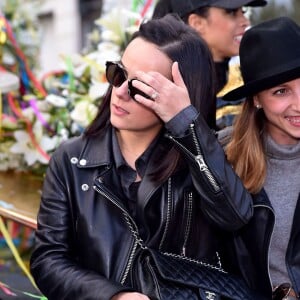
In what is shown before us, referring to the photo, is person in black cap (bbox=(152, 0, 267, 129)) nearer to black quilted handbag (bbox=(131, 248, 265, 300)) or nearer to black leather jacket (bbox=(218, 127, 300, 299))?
black leather jacket (bbox=(218, 127, 300, 299))

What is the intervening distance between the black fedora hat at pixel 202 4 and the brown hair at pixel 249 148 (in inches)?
45.0

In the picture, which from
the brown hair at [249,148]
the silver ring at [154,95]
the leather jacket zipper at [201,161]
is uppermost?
the silver ring at [154,95]

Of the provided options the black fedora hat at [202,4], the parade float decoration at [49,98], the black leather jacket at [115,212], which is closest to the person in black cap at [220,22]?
the black fedora hat at [202,4]

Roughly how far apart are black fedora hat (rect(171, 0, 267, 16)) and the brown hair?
45.0 inches

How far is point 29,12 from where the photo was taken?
476 cm

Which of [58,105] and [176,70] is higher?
[176,70]

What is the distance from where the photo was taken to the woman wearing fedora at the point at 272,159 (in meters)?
2.43

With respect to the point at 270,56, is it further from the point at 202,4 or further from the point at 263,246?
the point at 202,4

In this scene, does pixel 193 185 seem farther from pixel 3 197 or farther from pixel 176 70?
pixel 3 197

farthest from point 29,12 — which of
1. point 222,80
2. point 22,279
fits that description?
point 22,279

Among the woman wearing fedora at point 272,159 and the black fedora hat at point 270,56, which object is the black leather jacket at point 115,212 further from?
the black fedora hat at point 270,56

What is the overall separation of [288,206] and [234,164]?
24cm

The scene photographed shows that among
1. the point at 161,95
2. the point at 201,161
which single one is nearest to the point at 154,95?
the point at 161,95

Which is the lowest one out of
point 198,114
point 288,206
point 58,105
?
point 58,105
